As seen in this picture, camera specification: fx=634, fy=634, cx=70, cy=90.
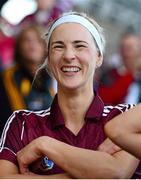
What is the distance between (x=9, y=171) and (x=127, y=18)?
4430 millimetres

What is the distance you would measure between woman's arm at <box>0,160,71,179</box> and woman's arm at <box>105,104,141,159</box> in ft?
1.33

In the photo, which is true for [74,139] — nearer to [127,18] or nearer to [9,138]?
[9,138]

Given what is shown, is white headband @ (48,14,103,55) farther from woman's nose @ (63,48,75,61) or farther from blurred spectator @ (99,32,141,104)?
blurred spectator @ (99,32,141,104)

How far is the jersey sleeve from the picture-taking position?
9.91 ft

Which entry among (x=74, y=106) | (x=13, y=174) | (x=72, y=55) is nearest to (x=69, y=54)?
(x=72, y=55)

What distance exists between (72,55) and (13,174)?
63cm

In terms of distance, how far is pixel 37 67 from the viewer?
4.53 m

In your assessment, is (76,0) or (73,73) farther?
(76,0)

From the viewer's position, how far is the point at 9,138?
10.1 ft

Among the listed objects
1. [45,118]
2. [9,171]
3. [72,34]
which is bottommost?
[9,171]

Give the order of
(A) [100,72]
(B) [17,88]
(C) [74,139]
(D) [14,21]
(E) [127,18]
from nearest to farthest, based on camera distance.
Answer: (C) [74,139] → (B) [17,88] → (A) [100,72] → (D) [14,21] → (E) [127,18]

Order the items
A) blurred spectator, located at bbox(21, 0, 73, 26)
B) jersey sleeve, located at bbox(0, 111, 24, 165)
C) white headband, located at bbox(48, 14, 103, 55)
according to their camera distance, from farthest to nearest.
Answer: blurred spectator, located at bbox(21, 0, 73, 26) → white headband, located at bbox(48, 14, 103, 55) → jersey sleeve, located at bbox(0, 111, 24, 165)

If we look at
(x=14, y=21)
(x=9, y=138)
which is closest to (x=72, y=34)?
(x=9, y=138)

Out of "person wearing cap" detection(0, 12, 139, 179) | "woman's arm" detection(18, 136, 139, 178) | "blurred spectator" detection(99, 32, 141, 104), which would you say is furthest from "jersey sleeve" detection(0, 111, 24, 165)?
"blurred spectator" detection(99, 32, 141, 104)
